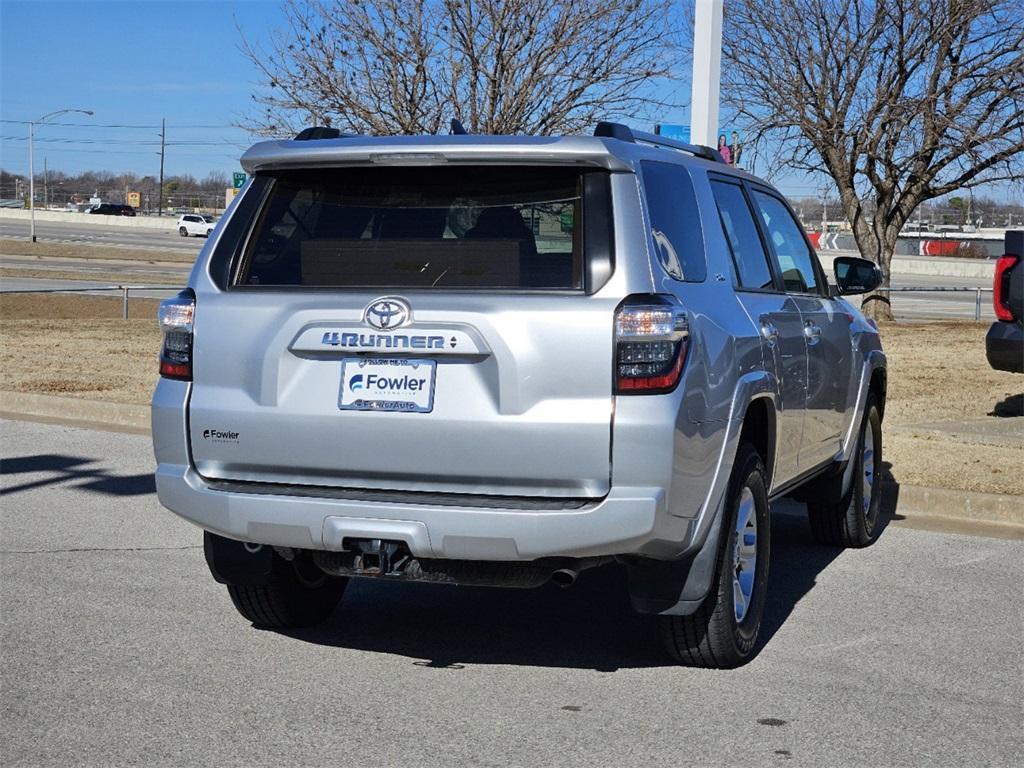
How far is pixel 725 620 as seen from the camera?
5.36 meters

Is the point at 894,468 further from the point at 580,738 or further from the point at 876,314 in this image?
the point at 876,314

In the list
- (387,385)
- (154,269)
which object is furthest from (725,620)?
(154,269)

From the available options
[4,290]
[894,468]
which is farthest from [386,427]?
[4,290]

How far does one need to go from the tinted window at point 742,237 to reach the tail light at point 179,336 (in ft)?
A: 7.17

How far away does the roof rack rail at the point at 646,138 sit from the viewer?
17.6 feet

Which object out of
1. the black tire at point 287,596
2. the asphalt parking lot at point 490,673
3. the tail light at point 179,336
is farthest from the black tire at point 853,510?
the tail light at point 179,336

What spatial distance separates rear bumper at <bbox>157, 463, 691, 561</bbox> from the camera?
186 inches

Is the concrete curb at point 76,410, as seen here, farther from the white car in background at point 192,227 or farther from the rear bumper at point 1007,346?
the white car in background at point 192,227

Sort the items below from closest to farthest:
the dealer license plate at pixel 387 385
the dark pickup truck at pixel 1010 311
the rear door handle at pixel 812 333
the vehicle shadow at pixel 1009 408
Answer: the dealer license plate at pixel 387 385, the rear door handle at pixel 812 333, the dark pickup truck at pixel 1010 311, the vehicle shadow at pixel 1009 408

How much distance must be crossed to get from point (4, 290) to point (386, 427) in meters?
29.2

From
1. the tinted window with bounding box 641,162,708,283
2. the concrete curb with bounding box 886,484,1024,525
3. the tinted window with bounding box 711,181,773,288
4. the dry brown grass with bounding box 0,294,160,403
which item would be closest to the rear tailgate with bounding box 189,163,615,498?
the tinted window with bounding box 641,162,708,283

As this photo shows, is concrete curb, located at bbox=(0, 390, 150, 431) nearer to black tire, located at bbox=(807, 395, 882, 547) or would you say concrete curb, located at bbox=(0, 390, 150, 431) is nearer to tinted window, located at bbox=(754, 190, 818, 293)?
black tire, located at bbox=(807, 395, 882, 547)

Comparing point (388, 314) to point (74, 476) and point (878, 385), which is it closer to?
point (878, 385)

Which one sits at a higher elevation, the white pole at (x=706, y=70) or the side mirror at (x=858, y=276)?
the white pole at (x=706, y=70)
